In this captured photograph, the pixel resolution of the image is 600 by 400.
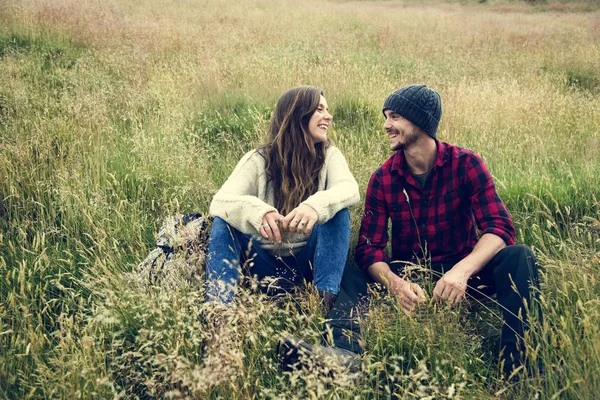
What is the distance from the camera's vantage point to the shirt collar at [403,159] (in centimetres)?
298

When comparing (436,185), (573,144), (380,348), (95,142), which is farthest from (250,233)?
(573,144)

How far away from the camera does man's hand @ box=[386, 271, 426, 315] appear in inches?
97.7

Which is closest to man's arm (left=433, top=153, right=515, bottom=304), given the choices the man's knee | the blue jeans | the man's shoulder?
the man's knee

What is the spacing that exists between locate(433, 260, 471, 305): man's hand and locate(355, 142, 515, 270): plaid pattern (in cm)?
39

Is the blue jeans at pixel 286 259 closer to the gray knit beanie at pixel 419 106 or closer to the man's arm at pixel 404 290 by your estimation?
the man's arm at pixel 404 290

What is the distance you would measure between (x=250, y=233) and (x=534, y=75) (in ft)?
20.5

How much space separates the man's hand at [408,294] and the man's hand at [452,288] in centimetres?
8

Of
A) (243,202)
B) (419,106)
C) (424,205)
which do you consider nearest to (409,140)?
(419,106)

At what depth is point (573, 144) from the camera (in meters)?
4.51

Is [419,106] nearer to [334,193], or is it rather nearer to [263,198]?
[334,193]

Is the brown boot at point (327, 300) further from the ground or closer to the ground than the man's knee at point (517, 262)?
closer to the ground

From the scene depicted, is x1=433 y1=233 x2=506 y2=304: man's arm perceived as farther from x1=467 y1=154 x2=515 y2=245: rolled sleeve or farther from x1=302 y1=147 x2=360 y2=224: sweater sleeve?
x1=302 y1=147 x2=360 y2=224: sweater sleeve

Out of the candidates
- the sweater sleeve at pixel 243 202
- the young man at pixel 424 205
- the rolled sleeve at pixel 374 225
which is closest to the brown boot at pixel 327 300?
the young man at pixel 424 205

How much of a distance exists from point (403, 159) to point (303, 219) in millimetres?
836
